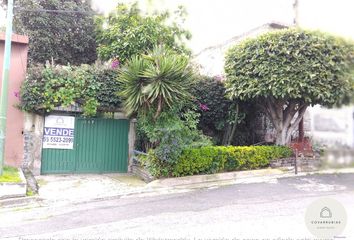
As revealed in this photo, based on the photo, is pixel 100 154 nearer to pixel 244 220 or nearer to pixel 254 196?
pixel 254 196

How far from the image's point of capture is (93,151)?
11945mm

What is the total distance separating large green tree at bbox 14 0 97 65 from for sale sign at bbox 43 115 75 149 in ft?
18.3

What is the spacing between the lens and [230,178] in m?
10.8

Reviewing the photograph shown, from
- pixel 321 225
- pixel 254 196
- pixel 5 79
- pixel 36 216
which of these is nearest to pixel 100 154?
pixel 5 79

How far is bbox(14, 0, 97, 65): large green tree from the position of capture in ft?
54.3

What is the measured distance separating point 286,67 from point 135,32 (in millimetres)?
5876

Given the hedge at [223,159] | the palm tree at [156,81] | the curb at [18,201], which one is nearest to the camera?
the curb at [18,201]

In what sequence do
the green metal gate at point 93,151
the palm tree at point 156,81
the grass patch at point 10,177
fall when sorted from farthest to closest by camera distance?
the green metal gate at point 93,151, the palm tree at point 156,81, the grass patch at point 10,177

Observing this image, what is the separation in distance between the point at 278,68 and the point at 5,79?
770 centimetres

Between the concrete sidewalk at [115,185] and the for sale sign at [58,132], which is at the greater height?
the for sale sign at [58,132]

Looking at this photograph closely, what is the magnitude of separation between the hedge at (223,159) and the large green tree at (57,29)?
912cm

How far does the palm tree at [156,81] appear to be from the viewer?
9.98m

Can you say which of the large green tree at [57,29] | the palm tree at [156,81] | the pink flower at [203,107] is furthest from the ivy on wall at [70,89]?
the large green tree at [57,29]

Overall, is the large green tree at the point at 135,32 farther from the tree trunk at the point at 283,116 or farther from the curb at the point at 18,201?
the curb at the point at 18,201
